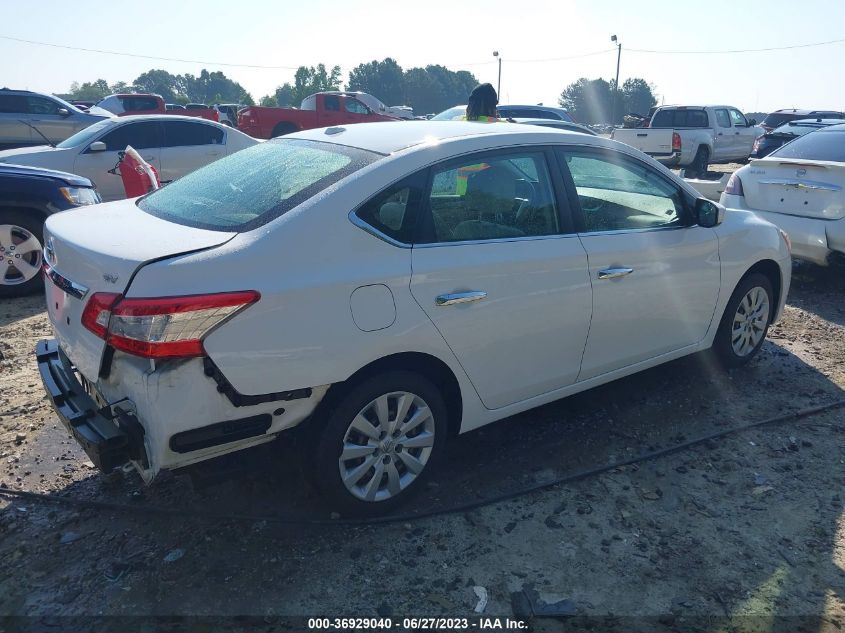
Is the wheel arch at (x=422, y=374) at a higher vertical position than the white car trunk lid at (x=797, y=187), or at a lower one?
lower

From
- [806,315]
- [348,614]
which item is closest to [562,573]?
[348,614]

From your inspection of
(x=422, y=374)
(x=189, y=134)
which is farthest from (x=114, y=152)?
(x=422, y=374)

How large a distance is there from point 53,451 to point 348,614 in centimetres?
204

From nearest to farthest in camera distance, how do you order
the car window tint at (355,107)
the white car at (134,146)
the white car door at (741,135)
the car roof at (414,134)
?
the car roof at (414,134), the white car at (134,146), the white car door at (741,135), the car window tint at (355,107)

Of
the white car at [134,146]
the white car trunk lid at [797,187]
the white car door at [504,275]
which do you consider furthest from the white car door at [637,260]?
the white car at [134,146]

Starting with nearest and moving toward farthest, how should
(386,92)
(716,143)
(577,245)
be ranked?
(577,245)
(716,143)
(386,92)

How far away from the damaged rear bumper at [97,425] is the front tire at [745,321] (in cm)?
371

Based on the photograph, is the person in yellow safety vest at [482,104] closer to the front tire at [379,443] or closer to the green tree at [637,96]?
the front tire at [379,443]

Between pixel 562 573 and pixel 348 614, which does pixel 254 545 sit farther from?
pixel 562 573

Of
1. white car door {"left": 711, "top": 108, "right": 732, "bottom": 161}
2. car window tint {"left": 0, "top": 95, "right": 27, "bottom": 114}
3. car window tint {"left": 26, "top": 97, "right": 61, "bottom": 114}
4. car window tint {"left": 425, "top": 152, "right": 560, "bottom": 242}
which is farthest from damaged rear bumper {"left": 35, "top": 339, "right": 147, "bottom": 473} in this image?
white car door {"left": 711, "top": 108, "right": 732, "bottom": 161}

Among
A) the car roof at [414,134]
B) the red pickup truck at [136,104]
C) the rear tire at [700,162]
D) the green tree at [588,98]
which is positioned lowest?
the rear tire at [700,162]

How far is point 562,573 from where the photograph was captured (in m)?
2.72

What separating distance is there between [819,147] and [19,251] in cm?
801

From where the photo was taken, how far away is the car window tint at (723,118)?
1762cm
